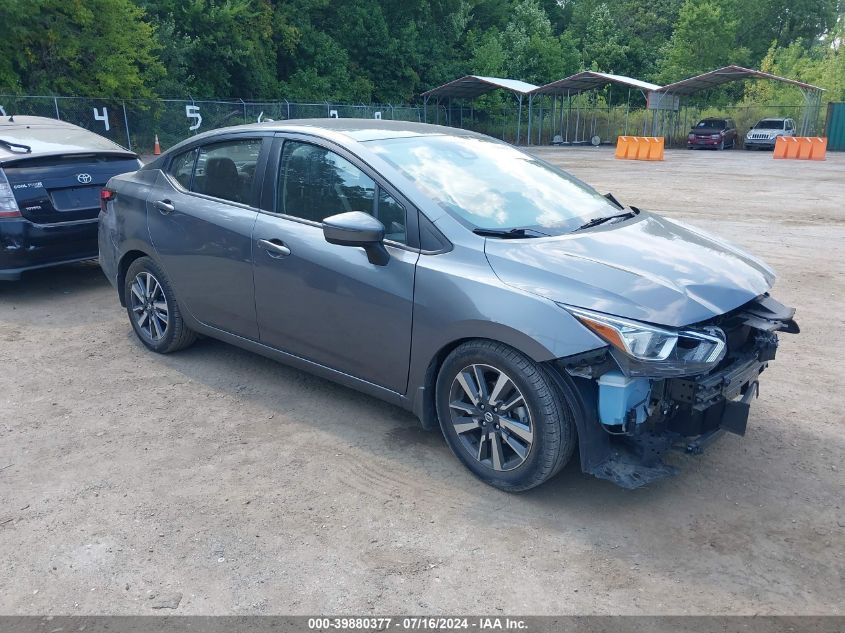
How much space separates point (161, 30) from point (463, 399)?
2906 centimetres

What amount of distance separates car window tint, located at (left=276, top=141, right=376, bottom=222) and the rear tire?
1.31 m

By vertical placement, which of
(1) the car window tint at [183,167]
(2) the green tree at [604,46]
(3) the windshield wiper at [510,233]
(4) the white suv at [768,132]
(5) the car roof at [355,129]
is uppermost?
(2) the green tree at [604,46]

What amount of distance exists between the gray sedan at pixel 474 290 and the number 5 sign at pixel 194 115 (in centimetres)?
2218

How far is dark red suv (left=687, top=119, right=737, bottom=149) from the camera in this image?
3597 cm

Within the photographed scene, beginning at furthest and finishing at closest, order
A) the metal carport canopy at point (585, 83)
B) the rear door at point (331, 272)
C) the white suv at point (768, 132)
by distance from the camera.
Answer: the metal carport canopy at point (585, 83), the white suv at point (768, 132), the rear door at point (331, 272)

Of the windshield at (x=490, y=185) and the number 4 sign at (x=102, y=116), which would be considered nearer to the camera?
the windshield at (x=490, y=185)

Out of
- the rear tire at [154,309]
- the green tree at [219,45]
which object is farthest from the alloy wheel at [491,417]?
the green tree at [219,45]

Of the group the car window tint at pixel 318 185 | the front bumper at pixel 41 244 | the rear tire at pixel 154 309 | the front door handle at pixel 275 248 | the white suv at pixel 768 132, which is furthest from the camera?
the white suv at pixel 768 132

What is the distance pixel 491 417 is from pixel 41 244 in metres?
4.94

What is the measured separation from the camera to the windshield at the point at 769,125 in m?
35.8

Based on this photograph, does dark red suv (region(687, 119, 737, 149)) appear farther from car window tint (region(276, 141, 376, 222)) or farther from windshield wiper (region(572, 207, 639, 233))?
car window tint (region(276, 141, 376, 222))

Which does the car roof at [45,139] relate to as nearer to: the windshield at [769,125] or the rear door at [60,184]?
the rear door at [60,184]

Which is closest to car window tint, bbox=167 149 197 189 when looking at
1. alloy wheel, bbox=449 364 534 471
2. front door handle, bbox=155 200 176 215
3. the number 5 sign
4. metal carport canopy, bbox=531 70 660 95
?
front door handle, bbox=155 200 176 215

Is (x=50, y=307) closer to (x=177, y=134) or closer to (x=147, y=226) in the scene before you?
(x=147, y=226)
